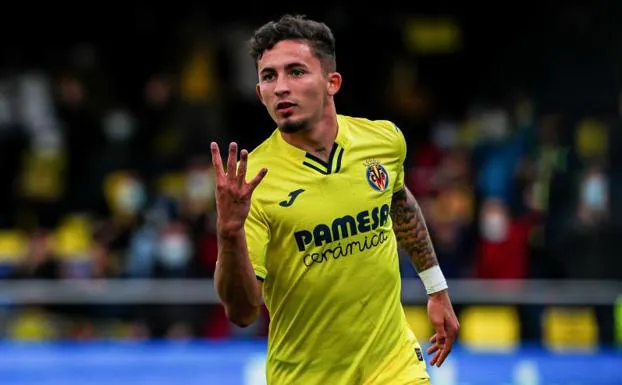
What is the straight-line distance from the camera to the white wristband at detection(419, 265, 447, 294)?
6.10m

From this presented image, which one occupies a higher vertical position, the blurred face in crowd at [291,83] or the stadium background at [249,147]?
the blurred face in crowd at [291,83]

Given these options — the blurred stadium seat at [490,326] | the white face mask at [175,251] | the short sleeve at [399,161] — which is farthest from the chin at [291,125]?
the white face mask at [175,251]

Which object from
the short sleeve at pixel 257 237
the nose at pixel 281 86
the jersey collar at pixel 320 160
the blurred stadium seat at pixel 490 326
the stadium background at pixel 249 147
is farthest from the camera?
the blurred stadium seat at pixel 490 326

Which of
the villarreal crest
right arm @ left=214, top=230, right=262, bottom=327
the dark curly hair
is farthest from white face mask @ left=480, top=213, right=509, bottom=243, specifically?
right arm @ left=214, top=230, right=262, bottom=327

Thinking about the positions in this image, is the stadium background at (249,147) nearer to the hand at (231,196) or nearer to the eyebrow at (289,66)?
the eyebrow at (289,66)

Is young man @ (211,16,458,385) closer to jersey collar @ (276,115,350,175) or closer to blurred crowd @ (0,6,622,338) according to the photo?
jersey collar @ (276,115,350,175)

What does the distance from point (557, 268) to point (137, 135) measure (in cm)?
484

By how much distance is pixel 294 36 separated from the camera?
5410mm

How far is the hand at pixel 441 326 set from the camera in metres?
5.95

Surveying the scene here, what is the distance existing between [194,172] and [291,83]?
8.86 m

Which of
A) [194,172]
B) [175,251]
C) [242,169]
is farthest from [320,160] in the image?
[194,172]

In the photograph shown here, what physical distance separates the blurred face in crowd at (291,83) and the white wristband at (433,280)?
1059 mm

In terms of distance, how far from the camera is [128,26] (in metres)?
17.4

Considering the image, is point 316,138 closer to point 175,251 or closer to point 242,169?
point 242,169
